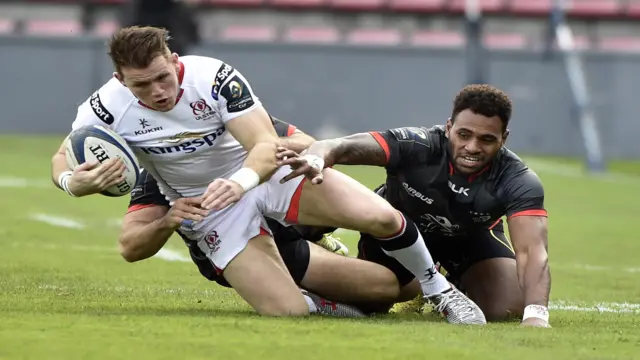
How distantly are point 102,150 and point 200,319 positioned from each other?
3.05 ft

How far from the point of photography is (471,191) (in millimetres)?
5965

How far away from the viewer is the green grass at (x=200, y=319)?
177 inches

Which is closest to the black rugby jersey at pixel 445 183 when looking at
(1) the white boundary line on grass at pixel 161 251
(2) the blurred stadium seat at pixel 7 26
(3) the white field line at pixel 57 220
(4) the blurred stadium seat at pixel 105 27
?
(1) the white boundary line on grass at pixel 161 251

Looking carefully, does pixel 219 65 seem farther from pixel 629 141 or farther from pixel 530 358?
pixel 629 141

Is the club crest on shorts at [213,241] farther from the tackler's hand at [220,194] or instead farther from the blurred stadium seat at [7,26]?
the blurred stadium seat at [7,26]

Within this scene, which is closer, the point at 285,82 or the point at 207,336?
the point at 207,336

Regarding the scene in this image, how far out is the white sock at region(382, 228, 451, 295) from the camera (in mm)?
5914

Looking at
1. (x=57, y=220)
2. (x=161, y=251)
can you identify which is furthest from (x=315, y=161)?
(x=57, y=220)

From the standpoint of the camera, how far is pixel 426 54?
19.8 metres

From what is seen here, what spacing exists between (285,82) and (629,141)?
17.7 feet

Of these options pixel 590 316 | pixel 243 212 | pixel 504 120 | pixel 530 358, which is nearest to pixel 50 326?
pixel 243 212

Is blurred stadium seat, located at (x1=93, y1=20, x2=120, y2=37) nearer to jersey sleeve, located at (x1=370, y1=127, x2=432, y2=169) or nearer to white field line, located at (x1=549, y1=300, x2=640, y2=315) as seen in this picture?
white field line, located at (x1=549, y1=300, x2=640, y2=315)

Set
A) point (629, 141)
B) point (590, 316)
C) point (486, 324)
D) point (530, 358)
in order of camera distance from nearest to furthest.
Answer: point (530, 358)
point (486, 324)
point (590, 316)
point (629, 141)

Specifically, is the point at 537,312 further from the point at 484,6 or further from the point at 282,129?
the point at 484,6
